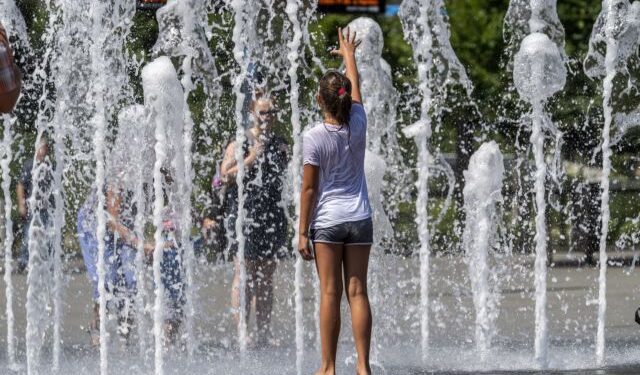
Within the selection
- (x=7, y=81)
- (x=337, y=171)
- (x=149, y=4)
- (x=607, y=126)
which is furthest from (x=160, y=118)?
(x=149, y=4)

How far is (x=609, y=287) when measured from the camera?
39.7ft

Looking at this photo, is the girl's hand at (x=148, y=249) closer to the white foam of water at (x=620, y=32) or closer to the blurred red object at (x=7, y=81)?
the white foam of water at (x=620, y=32)

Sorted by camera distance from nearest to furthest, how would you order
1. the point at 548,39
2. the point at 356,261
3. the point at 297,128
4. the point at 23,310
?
the point at 356,261 → the point at 548,39 → the point at 297,128 → the point at 23,310

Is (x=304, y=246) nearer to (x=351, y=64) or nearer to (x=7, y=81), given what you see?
(x=351, y=64)

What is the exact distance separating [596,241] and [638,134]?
3.93ft

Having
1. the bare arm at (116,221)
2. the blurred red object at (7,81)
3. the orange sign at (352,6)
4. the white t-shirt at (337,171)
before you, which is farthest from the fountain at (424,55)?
the orange sign at (352,6)

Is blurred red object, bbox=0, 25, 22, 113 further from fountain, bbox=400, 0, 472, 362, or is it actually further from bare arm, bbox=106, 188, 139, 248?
fountain, bbox=400, 0, 472, 362

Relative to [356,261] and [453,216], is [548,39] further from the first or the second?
[453,216]

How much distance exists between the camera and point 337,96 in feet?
19.3

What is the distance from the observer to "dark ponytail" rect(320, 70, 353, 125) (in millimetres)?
5879

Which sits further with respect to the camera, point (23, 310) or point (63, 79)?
point (23, 310)

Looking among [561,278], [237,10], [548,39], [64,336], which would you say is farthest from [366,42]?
[561,278]

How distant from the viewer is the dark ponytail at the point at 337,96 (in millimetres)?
5879

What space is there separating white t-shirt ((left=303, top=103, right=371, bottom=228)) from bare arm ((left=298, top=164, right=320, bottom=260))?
0.04 m
